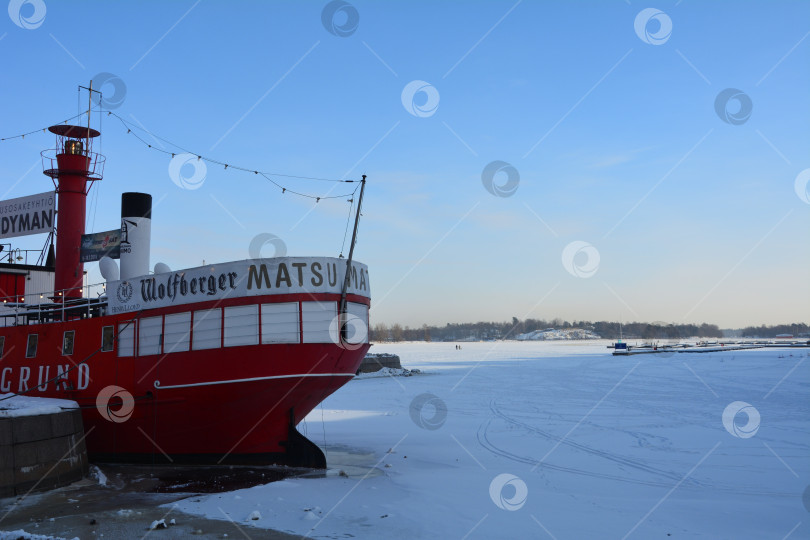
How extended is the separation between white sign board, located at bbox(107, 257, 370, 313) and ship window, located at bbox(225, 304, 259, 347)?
1.27ft

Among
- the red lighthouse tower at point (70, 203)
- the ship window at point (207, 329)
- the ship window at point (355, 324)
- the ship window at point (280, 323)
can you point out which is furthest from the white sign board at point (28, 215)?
the ship window at point (355, 324)

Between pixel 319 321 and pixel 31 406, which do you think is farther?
pixel 319 321

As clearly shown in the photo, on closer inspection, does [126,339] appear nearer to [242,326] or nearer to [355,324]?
[242,326]

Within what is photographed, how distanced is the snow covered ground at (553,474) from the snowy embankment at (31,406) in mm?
5215

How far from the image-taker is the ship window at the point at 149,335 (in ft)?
57.4

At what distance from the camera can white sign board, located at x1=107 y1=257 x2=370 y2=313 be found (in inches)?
640

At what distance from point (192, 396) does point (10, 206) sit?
51.7ft

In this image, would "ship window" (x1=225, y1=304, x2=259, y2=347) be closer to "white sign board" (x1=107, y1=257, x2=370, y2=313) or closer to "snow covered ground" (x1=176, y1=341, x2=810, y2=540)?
"white sign board" (x1=107, y1=257, x2=370, y2=313)

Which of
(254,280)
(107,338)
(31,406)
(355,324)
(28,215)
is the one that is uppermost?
(28,215)

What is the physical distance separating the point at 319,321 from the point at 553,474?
6.85m

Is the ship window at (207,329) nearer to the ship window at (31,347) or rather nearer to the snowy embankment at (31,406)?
the snowy embankment at (31,406)

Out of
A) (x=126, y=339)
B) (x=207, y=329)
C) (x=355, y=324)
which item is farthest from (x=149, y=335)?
(x=355, y=324)

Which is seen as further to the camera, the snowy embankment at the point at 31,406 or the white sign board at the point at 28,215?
the white sign board at the point at 28,215

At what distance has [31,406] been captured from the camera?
1617cm
